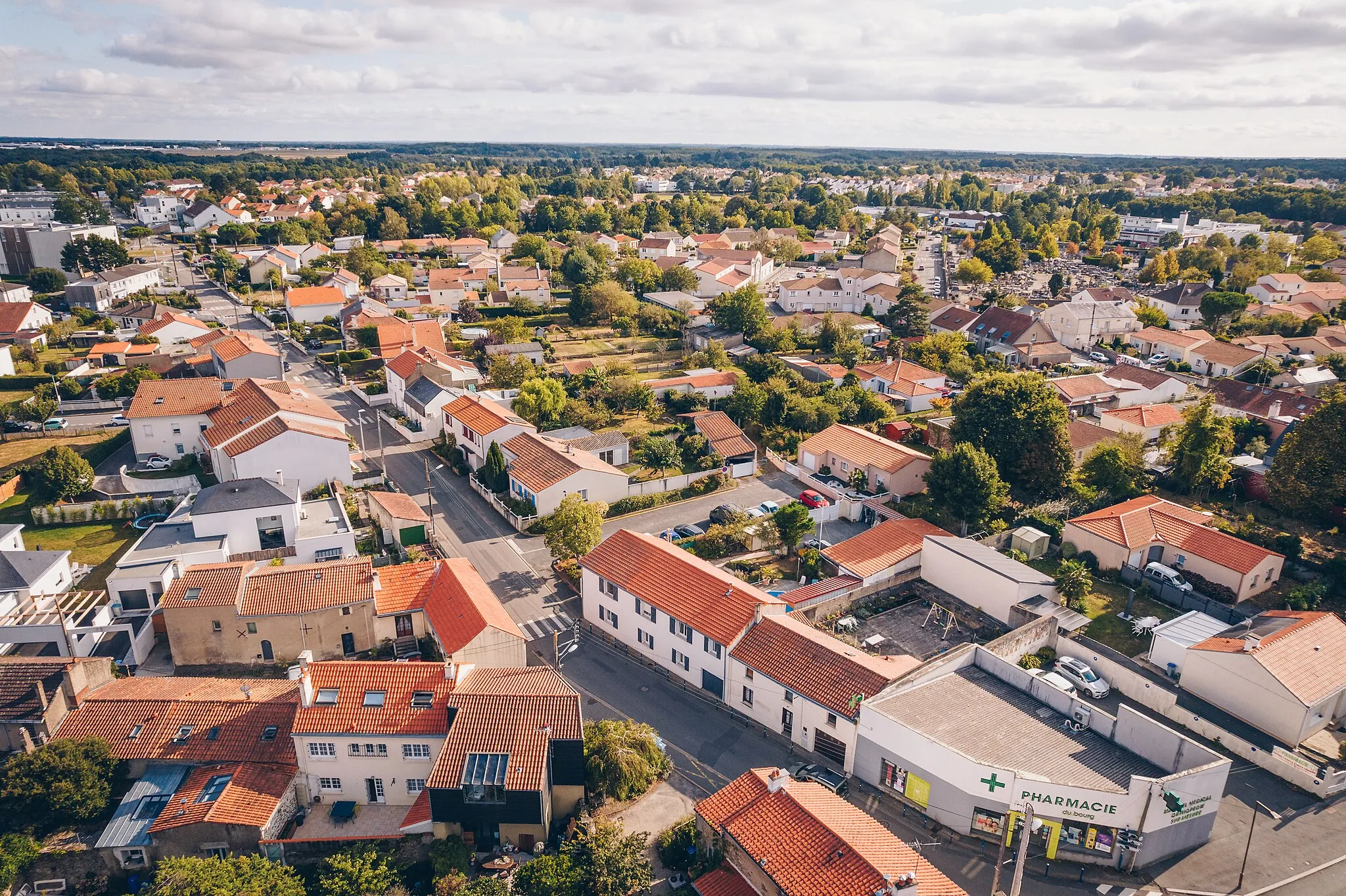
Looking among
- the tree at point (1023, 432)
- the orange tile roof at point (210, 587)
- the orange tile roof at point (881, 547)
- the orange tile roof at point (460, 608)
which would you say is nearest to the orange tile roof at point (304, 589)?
the orange tile roof at point (210, 587)

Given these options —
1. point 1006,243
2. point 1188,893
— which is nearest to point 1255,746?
point 1188,893

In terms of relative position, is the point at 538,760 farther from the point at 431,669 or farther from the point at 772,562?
the point at 772,562

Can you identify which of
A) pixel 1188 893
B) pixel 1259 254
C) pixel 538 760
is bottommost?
pixel 1188 893

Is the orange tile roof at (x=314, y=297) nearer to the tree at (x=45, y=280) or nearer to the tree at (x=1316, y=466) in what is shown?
the tree at (x=45, y=280)

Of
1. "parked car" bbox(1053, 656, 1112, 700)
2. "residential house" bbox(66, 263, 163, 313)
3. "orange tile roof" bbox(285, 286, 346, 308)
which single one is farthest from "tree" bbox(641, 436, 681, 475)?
"residential house" bbox(66, 263, 163, 313)

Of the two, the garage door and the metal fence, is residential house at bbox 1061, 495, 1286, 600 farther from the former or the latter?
the garage door
